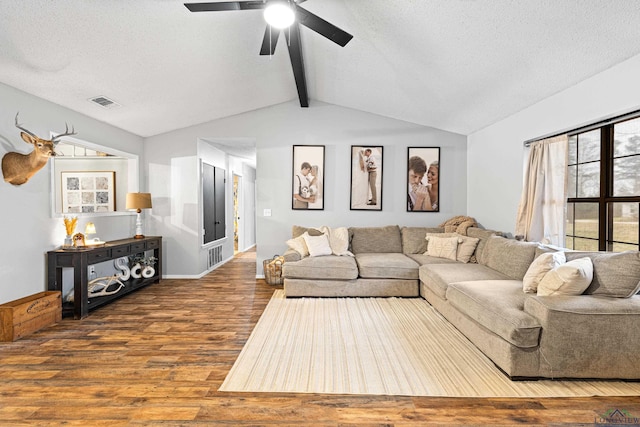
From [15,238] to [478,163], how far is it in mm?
5771

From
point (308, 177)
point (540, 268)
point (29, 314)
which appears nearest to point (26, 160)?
point (29, 314)

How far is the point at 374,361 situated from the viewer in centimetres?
265

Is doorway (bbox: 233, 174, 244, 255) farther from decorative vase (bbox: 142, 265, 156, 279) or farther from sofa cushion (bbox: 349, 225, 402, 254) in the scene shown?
sofa cushion (bbox: 349, 225, 402, 254)

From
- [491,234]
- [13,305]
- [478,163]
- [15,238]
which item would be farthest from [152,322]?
[478,163]

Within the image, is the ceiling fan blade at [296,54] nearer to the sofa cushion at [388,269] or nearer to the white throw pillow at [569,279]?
the sofa cushion at [388,269]

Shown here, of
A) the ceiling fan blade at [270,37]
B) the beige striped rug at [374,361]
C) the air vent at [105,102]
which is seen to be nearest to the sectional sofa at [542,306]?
the beige striped rug at [374,361]

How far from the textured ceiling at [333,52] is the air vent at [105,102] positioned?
8cm

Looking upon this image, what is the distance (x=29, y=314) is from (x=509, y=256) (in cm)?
473

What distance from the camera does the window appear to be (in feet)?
9.59

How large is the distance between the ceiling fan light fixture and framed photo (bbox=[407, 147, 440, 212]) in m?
3.64

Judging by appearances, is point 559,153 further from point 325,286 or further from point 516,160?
point 325,286

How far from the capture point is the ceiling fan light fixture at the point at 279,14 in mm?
2274

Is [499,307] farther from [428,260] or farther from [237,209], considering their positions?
[237,209]

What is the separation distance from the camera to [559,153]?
3.56 metres
